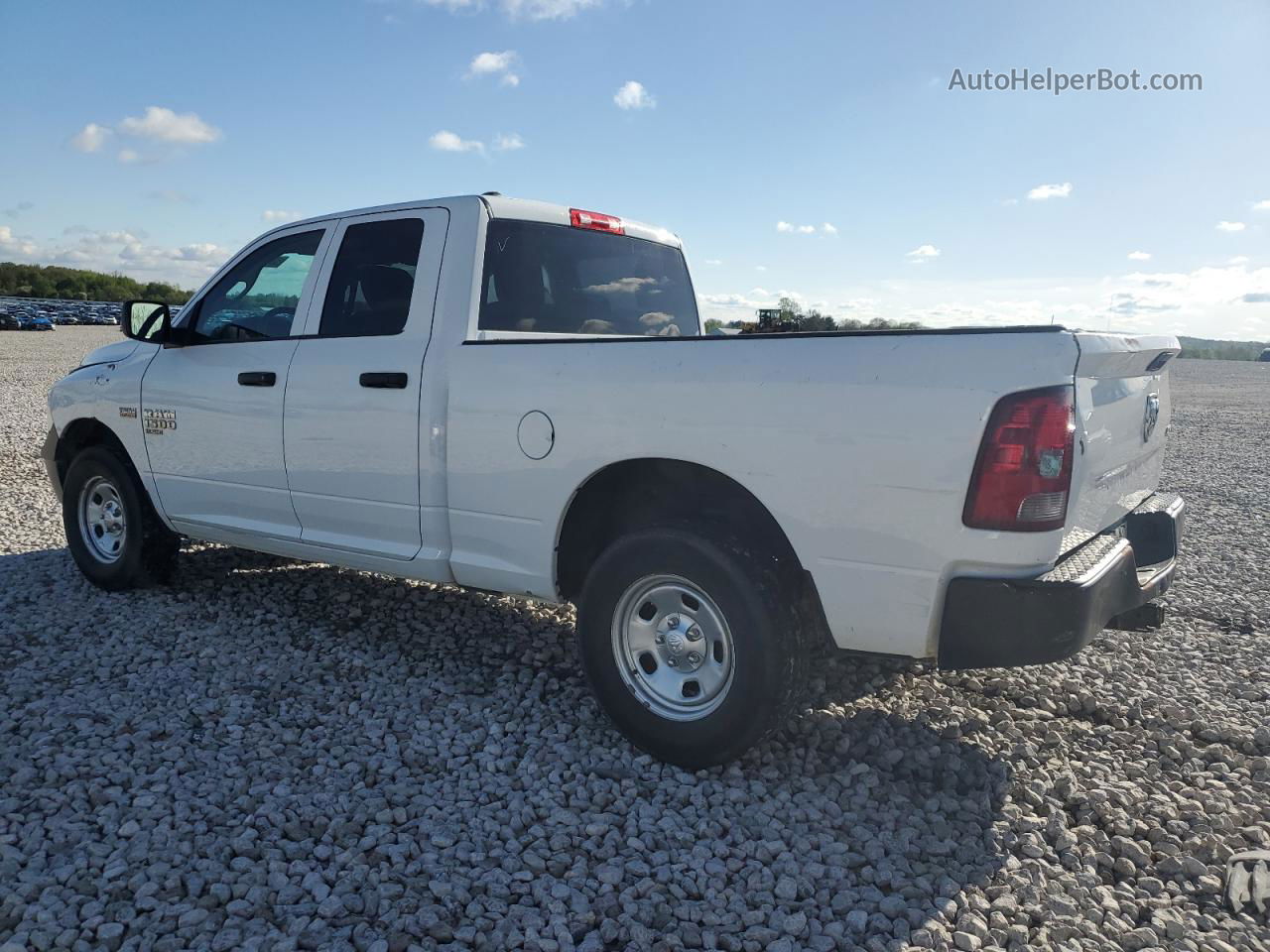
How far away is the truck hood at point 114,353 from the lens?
17.7ft

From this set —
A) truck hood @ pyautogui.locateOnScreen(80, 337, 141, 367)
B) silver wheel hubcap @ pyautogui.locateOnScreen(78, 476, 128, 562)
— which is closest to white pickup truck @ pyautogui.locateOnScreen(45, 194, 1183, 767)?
truck hood @ pyautogui.locateOnScreen(80, 337, 141, 367)

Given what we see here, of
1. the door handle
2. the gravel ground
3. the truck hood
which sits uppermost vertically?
the truck hood

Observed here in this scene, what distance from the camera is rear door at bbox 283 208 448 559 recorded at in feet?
13.1

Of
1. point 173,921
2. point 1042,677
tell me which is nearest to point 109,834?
point 173,921

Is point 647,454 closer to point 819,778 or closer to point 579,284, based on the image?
point 819,778

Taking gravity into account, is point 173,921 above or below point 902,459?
below

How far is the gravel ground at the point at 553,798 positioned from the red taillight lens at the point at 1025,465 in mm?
1093

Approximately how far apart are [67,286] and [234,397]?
113m

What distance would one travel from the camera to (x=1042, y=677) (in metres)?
4.30

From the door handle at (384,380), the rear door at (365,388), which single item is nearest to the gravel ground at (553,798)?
the rear door at (365,388)

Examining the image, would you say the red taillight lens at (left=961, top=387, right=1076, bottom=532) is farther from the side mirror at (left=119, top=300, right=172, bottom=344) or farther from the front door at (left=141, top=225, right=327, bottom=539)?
the side mirror at (left=119, top=300, right=172, bottom=344)

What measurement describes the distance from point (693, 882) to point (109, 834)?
72.8 inches

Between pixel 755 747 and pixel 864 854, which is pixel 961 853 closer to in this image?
pixel 864 854

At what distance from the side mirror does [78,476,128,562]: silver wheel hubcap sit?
37.6 inches
